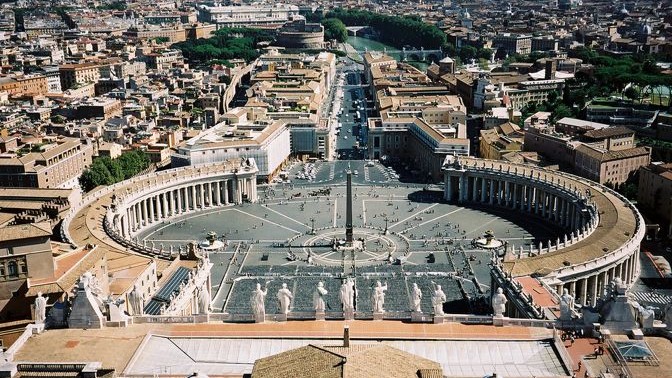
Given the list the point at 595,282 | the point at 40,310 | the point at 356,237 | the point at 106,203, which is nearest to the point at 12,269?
the point at 40,310

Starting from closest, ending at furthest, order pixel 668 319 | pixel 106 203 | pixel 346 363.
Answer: pixel 346 363 < pixel 668 319 < pixel 106 203

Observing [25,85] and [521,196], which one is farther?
[25,85]

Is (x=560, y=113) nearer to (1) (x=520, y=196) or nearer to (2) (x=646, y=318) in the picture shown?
(1) (x=520, y=196)

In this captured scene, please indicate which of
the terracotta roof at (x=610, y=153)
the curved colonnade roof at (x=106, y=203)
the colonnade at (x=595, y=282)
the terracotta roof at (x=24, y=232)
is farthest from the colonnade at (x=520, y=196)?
the terracotta roof at (x=24, y=232)

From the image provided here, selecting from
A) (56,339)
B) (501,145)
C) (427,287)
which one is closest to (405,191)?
(501,145)

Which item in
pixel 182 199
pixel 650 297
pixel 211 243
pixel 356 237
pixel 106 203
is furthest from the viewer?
pixel 182 199

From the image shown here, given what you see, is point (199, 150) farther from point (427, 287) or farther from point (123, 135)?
point (427, 287)
